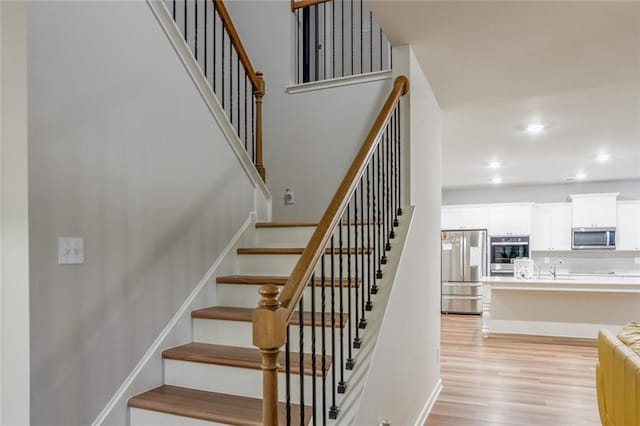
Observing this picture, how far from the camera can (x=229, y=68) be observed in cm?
427

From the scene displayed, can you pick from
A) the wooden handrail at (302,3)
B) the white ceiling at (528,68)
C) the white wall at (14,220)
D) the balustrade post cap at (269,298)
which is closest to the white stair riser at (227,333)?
the white wall at (14,220)

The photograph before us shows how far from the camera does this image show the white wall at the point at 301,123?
3918 mm

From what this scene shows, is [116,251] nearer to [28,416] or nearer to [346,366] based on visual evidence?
[28,416]

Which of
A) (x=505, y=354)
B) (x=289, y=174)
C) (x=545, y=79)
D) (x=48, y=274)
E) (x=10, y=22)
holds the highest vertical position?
(x=545, y=79)

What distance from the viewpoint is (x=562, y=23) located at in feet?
8.35

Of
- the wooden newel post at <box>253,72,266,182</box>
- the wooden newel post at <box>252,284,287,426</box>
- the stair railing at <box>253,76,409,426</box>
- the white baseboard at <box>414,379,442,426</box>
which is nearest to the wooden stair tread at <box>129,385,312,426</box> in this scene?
the stair railing at <box>253,76,409,426</box>

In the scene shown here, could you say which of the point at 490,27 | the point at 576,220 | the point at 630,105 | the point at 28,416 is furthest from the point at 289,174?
the point at 576,220

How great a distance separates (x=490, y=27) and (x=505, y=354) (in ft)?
13.1

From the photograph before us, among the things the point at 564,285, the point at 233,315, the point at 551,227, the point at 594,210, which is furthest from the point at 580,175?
the point at 233,315

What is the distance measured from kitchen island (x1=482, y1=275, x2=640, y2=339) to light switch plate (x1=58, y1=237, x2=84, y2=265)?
567cm

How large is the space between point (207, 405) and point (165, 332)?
0.56 meters

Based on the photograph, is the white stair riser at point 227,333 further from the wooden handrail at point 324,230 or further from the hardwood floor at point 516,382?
the hardwood floor at point 516,382

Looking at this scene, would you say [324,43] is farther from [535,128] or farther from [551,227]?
[551,227]

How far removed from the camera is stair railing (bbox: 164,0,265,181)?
133 inches
